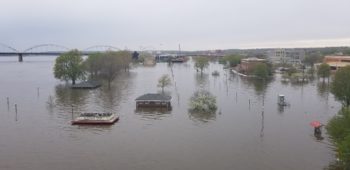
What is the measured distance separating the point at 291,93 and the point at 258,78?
1805 cm

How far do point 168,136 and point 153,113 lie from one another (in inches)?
286

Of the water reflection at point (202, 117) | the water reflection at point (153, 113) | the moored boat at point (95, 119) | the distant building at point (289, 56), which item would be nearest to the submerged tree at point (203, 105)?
the water reflection at point (202, 117)

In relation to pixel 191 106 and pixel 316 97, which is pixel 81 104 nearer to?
pixel 191 106

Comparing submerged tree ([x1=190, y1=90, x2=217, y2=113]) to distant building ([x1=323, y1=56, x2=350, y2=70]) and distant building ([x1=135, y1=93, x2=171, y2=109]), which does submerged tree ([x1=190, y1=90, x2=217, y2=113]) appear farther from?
distant building ([x1=323, y1=56, x2=350, y2=70])

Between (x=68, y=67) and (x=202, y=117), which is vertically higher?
(x=68, y=67)

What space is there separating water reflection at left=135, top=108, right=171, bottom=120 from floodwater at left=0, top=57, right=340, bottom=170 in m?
0.07

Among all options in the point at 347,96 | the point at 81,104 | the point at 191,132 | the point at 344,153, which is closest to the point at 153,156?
the point at 191,132

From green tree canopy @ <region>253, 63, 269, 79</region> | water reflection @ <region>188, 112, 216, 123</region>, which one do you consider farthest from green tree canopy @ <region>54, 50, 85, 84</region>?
water reflection @ <region>188, 112, 216, 123</region>

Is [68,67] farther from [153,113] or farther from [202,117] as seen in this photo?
[202,117]

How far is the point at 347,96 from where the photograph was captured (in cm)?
2708

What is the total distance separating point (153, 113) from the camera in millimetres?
29531

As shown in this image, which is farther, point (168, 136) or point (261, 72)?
point (261, 72)

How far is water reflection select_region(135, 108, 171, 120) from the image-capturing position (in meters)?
28.0

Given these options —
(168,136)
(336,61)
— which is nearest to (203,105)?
(168,136)
